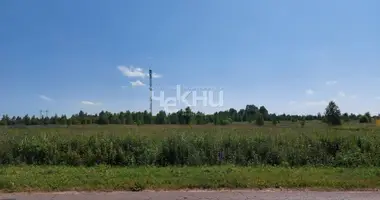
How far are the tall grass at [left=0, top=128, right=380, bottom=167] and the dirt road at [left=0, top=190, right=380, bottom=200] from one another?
4465mm

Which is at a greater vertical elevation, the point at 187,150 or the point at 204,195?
the point at 187,150

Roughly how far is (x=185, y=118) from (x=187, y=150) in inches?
2813

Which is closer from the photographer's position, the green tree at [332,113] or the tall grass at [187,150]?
the tall grass at [187,150]

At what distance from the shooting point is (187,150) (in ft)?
41.4

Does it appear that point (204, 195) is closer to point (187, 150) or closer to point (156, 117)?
point (187, 150)

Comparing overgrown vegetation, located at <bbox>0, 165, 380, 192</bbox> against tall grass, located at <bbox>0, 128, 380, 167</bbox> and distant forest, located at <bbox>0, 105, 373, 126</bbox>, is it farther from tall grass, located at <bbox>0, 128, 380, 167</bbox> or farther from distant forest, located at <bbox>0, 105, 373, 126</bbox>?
distant forest, located at <bbox>0, 105, 373, 126</bbox>

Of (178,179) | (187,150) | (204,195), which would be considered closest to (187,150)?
(187,150)

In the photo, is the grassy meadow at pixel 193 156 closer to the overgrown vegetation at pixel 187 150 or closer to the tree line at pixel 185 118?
the overgrown vegetation at pixel 187 150

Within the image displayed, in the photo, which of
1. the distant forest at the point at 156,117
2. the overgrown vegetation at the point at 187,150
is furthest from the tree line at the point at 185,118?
the overgrown vegetation at the point at 187,150

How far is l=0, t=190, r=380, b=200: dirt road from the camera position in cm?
711

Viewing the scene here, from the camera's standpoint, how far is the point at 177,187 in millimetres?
8031

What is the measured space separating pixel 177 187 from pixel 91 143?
237 inches

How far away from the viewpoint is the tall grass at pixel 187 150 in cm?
1233

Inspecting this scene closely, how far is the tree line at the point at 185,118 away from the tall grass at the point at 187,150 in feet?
212
